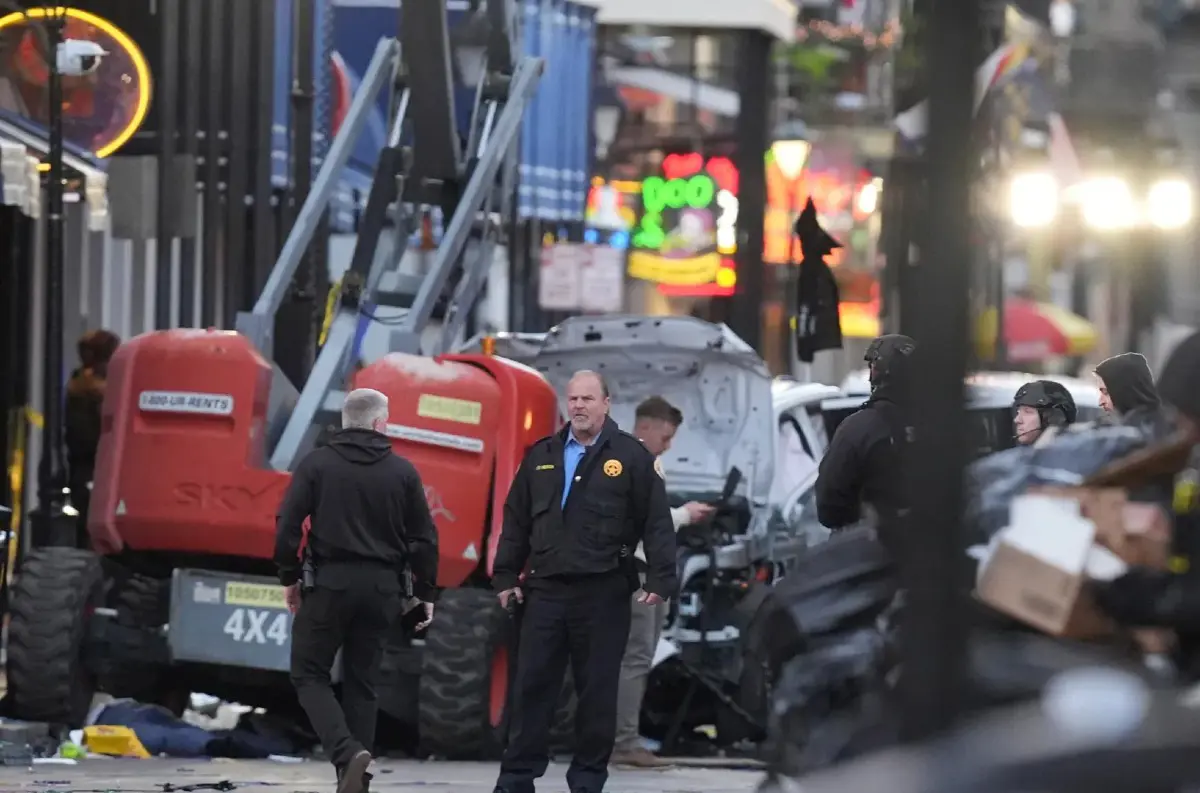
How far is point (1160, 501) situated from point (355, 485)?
611 centimetres

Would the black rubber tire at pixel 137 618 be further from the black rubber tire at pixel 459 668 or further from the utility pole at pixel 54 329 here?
the utility pole at pixel 54 329

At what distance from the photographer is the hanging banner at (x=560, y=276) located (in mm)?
32500

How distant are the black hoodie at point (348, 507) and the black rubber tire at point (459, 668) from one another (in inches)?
58.6

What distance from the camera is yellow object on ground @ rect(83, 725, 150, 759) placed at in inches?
523

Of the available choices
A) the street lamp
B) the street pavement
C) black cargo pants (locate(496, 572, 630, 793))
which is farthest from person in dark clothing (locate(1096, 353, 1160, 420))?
the street lamp

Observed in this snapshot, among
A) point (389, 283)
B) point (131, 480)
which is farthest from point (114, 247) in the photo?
point (131, 480)

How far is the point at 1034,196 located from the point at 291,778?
2362cm

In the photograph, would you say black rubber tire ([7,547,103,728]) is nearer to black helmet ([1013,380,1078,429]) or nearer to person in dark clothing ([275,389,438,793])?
person in dark clothing ([275,389,438,793])

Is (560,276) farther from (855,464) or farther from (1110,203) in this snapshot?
(855,464)

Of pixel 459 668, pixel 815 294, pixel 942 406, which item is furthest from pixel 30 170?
pixel 942 406

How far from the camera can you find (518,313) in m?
33.1

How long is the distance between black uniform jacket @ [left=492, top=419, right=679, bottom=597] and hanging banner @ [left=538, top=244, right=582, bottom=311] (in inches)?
834

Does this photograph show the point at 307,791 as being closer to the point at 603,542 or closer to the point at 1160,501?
the point at 603,542

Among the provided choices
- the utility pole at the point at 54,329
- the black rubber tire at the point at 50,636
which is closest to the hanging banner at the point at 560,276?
the utility pole at the point at 54,329
